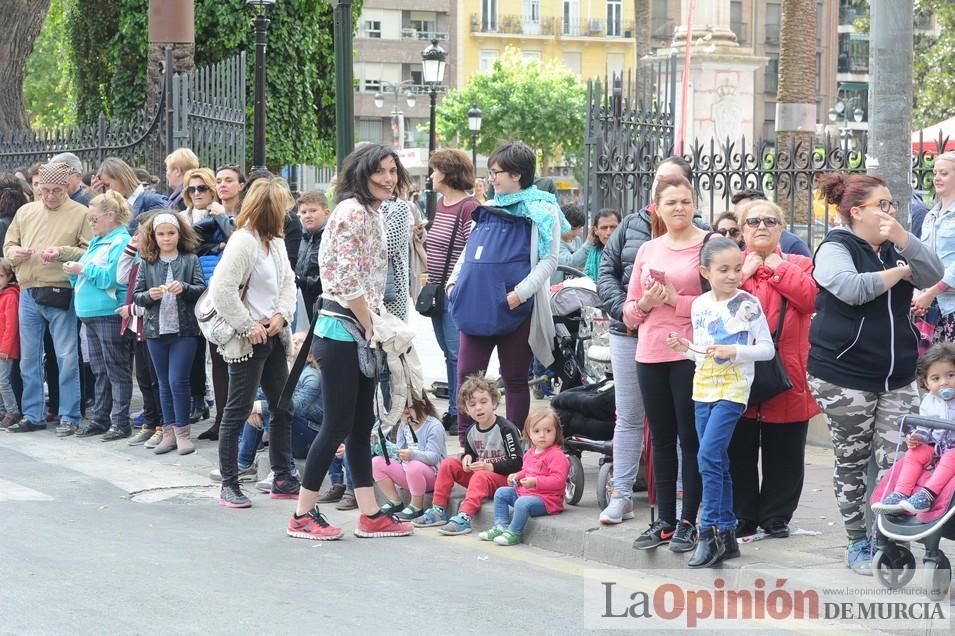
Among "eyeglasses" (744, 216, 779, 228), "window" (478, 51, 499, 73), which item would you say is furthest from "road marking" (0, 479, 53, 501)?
"window" (478, 51, 499, 73)

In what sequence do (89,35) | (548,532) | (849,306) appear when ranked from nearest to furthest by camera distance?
(849,306), (548,532), (89,35)

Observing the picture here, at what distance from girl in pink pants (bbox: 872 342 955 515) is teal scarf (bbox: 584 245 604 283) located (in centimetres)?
469

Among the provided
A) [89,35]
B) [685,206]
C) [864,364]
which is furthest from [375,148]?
[89,35]

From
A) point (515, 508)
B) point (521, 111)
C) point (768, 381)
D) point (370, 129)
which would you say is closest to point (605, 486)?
point (515, 508)

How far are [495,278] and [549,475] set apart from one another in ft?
4.67

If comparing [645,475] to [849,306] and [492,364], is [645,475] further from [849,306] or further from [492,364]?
[492,364]

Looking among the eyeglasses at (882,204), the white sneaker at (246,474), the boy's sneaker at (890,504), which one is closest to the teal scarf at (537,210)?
the eyeglasses at (882,204)

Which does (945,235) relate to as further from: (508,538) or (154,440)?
(154,440)

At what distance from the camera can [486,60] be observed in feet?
262

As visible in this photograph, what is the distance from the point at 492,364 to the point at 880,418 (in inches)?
310

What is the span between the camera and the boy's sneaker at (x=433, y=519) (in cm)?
809

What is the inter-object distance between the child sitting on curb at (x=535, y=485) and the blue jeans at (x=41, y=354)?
511 centimetres

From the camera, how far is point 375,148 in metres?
7.45

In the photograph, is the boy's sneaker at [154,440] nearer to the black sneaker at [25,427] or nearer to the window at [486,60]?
the black sneaker at [25,427]
